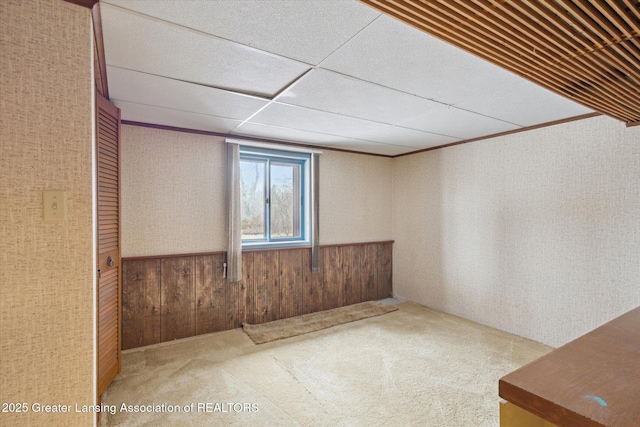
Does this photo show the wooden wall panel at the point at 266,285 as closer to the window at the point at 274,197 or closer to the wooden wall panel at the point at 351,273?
the window at the point at 274,197

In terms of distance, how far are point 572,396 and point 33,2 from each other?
93.5 inches

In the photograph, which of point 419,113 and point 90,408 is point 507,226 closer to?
point 419,113

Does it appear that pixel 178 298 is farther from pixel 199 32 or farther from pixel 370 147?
pixel 370 147

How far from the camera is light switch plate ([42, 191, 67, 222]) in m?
1.33

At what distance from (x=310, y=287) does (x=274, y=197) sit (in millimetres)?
1320

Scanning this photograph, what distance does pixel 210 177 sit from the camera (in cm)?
356

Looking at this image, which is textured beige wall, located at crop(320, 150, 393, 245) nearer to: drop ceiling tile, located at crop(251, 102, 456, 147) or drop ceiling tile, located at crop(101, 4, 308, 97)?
drop ceiling tile, located at crop(251, 102, 456, 147)

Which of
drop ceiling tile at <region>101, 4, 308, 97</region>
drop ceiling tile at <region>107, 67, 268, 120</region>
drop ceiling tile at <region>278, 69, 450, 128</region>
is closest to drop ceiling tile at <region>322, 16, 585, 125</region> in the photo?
drop ceiling tile at <region>278, 69, 450, 128</region>

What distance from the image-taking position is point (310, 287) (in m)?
4.23

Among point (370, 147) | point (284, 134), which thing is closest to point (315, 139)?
point (284, 134)

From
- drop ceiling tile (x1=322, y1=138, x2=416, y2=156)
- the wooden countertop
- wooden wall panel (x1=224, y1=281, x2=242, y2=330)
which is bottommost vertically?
wooden wall panel (x1=224, y1=281, x2=242, y2=330)

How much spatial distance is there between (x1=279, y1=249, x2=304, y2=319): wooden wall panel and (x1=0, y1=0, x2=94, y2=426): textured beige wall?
265 cm

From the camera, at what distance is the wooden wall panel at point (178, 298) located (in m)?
3.29

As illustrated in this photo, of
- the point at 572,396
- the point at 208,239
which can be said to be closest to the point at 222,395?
the point at 208,239
